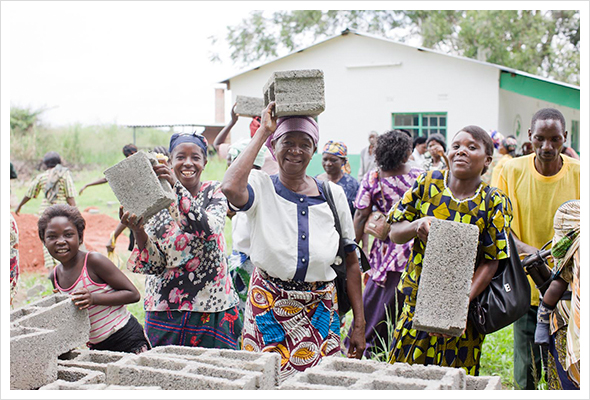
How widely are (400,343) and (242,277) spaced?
5.67 feet

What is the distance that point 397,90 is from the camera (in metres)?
16.8

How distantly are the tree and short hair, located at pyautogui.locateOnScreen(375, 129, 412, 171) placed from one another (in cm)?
2027

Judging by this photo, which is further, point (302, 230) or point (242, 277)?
point (242, 277)

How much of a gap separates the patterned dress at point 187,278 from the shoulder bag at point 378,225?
68.7 inches

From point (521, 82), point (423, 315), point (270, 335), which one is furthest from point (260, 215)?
point (521, 82)

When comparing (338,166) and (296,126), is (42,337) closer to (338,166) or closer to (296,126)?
(296,126)

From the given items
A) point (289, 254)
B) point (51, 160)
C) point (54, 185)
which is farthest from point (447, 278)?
point (51, 160)

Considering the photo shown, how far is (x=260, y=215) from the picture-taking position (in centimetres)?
317

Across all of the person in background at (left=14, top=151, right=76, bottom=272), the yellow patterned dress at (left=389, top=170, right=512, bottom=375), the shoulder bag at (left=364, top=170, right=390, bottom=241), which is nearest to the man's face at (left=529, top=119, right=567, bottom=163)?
the yellow patterned dress at (left=389, top=170, right=512, bottom=375)

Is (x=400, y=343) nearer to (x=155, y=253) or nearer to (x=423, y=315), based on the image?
(x=423, y=315)

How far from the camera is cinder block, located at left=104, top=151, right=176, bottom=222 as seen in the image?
2957 millimetres

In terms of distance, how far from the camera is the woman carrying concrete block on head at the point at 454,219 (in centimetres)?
321

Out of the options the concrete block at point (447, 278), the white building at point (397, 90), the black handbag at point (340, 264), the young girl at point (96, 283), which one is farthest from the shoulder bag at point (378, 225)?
the white building at point (397, 90)

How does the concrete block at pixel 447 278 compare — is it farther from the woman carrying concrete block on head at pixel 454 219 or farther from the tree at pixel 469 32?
the tree at pixel 469 32
